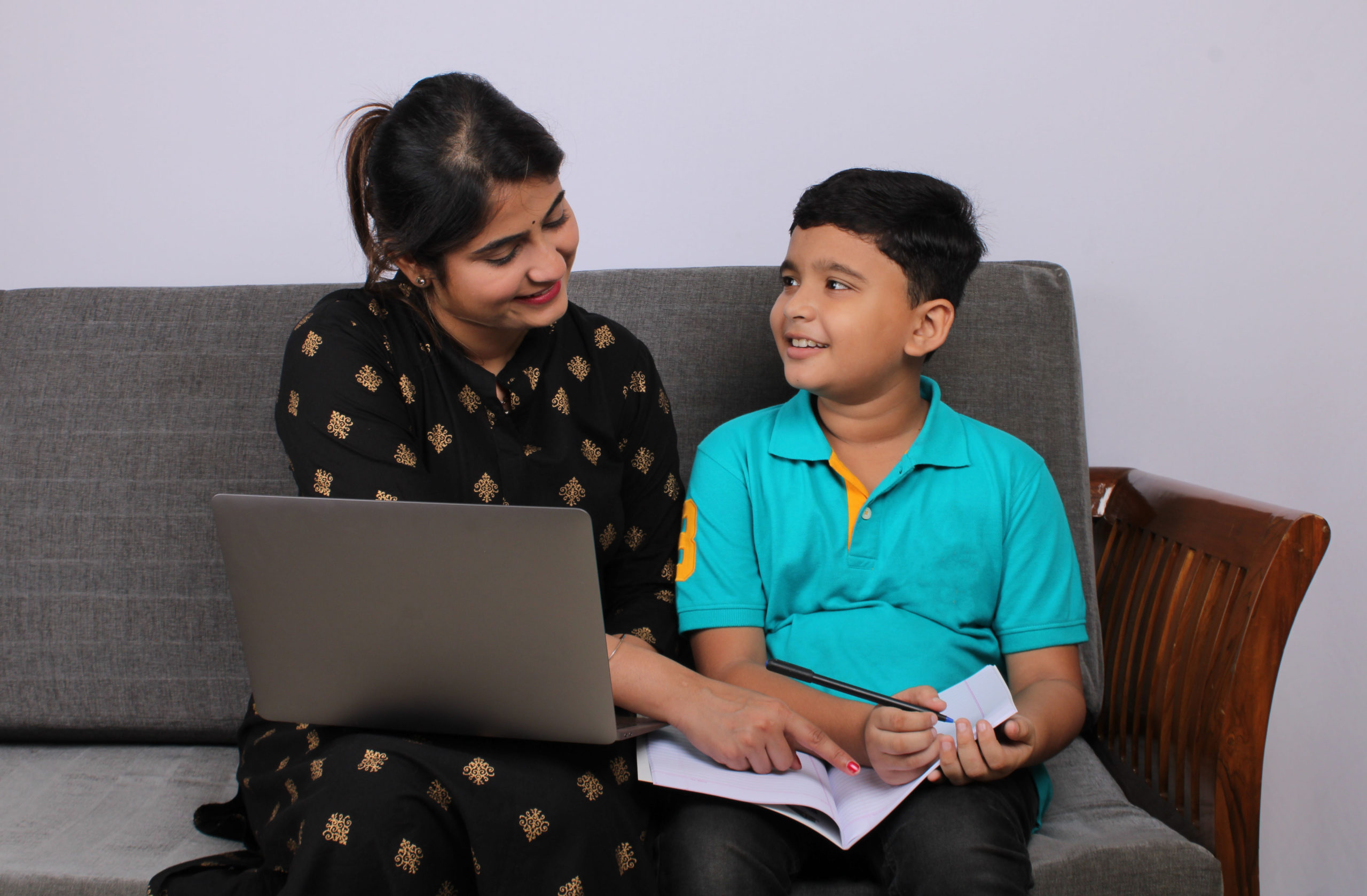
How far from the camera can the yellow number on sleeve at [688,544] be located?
1153mm

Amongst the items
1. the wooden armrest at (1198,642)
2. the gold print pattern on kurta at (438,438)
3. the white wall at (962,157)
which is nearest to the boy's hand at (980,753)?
the wooden armrest at (1198,642)

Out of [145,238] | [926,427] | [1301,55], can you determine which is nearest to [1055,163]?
[1301,55]

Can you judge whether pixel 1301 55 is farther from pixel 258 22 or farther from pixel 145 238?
pixel 145 238

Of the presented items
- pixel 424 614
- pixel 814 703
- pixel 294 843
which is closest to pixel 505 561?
pixel 424 614

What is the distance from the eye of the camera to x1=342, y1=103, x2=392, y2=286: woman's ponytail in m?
1.02

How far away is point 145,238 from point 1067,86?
1.57 m

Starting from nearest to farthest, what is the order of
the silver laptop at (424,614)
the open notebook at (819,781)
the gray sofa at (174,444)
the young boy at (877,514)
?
the silver laptop at (424,614) < the open notebook at (819,781) < the young boy at (877,514) < the gray sofa at (174,444)

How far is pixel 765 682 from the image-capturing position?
1032 millimetres

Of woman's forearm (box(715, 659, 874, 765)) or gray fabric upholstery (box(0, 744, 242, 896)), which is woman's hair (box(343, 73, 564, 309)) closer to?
woman's forearm (box(715, 659, 874, 765))

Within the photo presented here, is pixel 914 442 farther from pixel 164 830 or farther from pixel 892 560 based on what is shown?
pixel 164 830

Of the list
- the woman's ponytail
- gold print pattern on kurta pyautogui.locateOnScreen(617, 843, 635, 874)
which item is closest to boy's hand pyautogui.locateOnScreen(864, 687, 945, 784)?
gold print pattern on kurta pyautogui.locateOnScreen(617, 843, 635, 874)

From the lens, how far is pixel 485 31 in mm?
1602

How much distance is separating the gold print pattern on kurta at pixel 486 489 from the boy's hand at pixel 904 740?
463 mm

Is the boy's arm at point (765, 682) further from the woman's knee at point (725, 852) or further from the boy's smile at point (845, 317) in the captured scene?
the boy's smile at point (845, 317)
